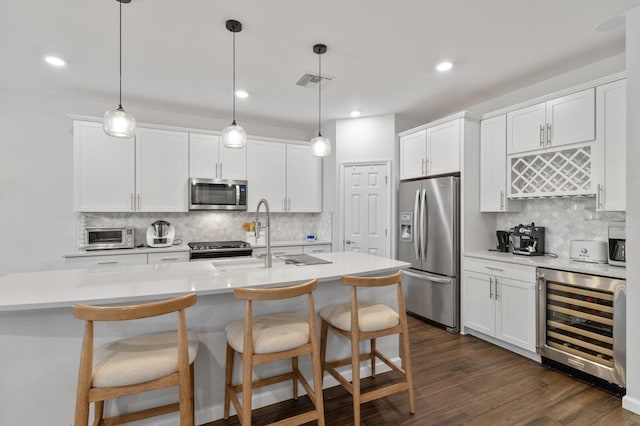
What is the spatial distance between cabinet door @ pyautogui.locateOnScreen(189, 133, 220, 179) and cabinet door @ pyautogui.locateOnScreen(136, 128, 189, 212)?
6cm

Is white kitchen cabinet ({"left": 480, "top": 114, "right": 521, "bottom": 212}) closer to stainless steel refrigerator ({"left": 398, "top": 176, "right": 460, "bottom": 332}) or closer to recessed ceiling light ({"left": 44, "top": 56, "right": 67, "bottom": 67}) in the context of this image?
stainless steel refrigerator ({"left": 398, "top": 176, "right": 460, "bottom": 332})

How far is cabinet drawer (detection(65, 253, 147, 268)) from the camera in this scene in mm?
3501

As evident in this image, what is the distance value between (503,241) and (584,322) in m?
1.17

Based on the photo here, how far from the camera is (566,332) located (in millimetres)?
2744

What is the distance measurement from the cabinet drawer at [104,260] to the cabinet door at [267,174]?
1.55 m

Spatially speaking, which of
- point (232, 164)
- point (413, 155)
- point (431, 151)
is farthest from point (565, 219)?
point (232, 164)

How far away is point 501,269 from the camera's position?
128 inches

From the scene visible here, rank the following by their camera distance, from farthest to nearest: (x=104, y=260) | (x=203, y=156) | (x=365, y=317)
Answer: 1. (x=203, y=156)
2. (x=104, y=260)
3. (x=365, y=317)

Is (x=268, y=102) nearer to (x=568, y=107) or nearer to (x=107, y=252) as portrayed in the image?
(x=107, y=252)

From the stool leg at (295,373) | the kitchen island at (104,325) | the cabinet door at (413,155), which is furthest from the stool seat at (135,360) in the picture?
the cabinet door at (413,155)

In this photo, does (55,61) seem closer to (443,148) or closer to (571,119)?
(443,148)

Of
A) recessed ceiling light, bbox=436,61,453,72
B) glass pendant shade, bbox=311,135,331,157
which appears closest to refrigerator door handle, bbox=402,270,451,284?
glass pendant shade, bbox=311,135,331,157

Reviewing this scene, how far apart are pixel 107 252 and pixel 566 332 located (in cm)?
459

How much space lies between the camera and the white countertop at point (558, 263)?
2506mm
